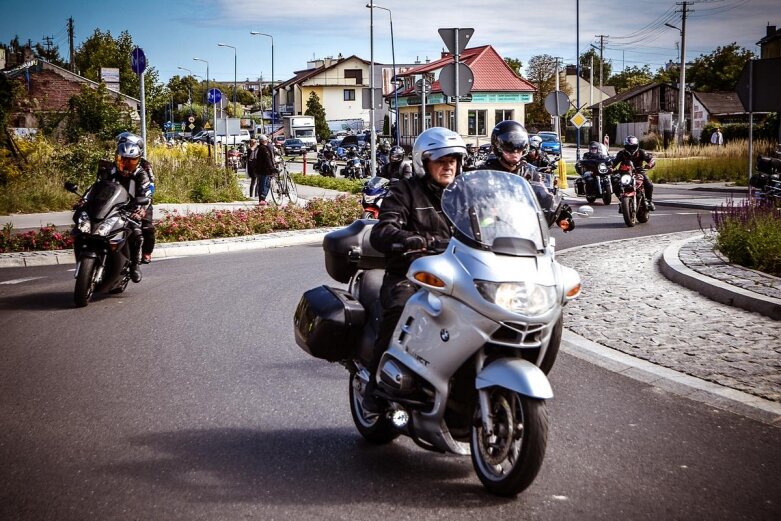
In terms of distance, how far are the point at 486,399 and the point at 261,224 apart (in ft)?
46.9

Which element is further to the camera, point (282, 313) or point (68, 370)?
point (282, 313)

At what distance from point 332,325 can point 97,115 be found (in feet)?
103

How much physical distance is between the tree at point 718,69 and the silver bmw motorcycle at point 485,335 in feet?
354

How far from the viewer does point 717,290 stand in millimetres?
9609

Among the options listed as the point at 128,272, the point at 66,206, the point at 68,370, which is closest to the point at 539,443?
the point at 68,370

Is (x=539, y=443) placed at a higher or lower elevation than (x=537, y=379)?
lower

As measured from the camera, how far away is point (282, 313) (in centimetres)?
959

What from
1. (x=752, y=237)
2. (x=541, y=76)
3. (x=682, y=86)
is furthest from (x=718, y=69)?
(x=752, y=237)

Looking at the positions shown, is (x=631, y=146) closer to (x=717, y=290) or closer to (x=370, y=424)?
(x=717, y=290)

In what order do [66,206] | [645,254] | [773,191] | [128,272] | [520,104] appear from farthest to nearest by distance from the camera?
1. [520,104]
2. [66,206]
3. [773,191]
4. [645,254]
5. [128,272]

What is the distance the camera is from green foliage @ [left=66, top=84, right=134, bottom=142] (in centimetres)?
3384

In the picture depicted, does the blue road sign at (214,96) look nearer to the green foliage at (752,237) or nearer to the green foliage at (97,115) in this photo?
the green foliage at (97,115)

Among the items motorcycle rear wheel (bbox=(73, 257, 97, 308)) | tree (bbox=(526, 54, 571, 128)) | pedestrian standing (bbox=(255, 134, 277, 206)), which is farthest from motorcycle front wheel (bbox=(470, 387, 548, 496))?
tree (bbox=(526, 54, 571, 128))

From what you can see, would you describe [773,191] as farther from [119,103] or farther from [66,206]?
[119,103]
